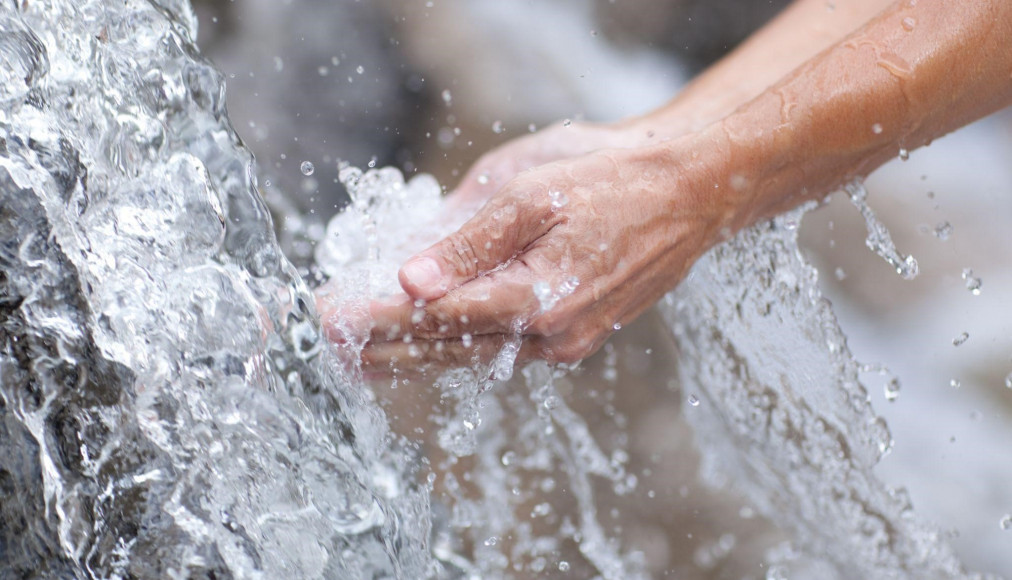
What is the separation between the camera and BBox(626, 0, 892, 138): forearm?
1238 mm

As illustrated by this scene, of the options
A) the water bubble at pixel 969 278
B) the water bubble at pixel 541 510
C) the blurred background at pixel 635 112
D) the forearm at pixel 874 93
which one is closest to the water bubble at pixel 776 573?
the blurred background at pixel 635 112

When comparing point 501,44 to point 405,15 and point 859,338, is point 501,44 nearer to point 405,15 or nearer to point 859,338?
point 405,15

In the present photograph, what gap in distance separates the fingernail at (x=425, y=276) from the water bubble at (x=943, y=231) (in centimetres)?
133

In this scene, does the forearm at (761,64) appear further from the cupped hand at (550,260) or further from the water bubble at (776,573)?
the water bubble at (776,573)

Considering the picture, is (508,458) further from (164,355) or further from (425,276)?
(164,355)

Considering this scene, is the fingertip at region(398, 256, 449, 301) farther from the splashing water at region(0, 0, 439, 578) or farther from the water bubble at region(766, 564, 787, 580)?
Result: the water bubble at region(766, 564, 787, 580)

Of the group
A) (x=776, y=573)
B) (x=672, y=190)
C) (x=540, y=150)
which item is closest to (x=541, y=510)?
(x=776, y=573)

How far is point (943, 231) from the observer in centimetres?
182

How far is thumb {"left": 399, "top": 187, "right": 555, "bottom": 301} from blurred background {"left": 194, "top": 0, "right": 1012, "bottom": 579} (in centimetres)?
66

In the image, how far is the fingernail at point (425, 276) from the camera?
0.83 meters

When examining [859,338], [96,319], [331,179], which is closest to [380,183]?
[331,179]

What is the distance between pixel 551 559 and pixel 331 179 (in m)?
0.80

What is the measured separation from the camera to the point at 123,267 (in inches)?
28.2

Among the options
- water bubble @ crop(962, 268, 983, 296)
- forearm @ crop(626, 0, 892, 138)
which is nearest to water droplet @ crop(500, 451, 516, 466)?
forearm @ crop(626, 0, 892, 138)
